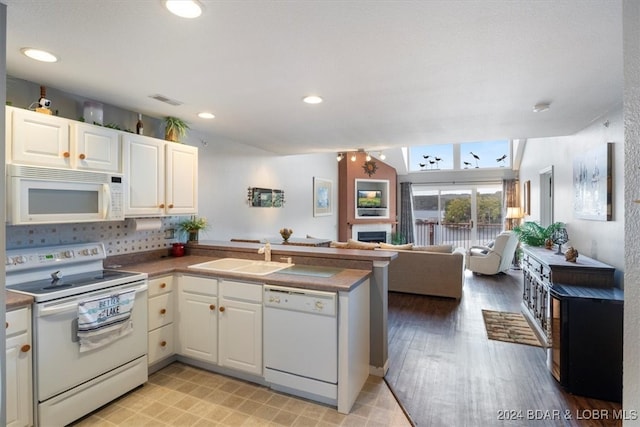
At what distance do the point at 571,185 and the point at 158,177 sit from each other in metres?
4.88

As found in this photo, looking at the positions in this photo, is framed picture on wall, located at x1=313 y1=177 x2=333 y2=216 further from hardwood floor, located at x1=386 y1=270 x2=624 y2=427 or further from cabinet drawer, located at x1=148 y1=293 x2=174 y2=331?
cabinet drawer, located at x1=148 y1=293 x2=174 y2=331

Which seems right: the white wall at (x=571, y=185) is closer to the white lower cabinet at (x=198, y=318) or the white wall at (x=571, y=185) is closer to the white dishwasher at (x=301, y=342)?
the white dishwasher at (x=301, y=342)

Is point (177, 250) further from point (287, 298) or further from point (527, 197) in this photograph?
point (527, 197)

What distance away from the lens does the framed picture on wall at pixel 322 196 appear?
735cm

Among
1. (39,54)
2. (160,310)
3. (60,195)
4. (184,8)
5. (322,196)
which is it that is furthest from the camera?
(322,196)

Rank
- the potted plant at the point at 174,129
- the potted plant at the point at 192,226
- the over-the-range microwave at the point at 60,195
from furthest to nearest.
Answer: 1. the potted plant at the point at 192,226
2. the potted plant at the point at 174,129
3. the over-the-range microwave at the point at 60,195

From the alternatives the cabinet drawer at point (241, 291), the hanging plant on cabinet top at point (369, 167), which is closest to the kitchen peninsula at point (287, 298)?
the cabinet drawer at point (241, 291)

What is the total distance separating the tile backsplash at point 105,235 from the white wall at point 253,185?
628 mm

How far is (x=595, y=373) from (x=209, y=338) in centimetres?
308

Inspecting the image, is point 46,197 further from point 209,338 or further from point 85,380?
point 209,338

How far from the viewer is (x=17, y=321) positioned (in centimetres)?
184

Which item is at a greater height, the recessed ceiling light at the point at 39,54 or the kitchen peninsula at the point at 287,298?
the recessed ceiling light at the point at 39,54

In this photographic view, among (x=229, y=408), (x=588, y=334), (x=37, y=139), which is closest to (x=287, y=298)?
(x=229, y=408)

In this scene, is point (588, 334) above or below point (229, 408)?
above
